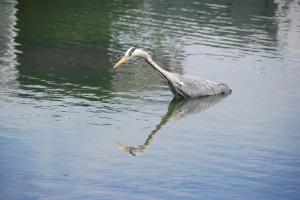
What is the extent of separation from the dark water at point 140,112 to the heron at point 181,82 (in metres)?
0.23

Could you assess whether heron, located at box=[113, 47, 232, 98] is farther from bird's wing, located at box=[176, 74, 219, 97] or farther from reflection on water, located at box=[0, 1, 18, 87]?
reflection on water, located at box=[0, 1, 18, 87]

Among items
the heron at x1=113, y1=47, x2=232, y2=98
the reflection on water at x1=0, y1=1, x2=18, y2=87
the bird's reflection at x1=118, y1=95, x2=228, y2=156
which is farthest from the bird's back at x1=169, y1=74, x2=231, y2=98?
the reflection on water at x1=0, y1=1, x2=18, y2=87

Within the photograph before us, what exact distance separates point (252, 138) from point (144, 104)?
Answer: 281 cm

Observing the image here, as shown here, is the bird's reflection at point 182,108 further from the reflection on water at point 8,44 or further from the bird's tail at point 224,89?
the reflection on water at point 8,44

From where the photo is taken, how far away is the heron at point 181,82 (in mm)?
18302

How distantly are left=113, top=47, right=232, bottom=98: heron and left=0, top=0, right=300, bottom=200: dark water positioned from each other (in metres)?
0.23

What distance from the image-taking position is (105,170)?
524 inches

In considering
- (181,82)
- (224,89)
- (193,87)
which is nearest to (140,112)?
(181,82)

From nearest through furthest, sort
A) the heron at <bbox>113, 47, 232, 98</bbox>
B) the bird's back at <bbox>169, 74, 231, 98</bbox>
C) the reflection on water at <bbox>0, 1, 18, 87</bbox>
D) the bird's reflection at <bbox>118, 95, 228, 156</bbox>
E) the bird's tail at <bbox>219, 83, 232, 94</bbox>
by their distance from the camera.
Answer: the bird's reflection at <bbox>118, 95, 228, 156</bbox>
the heron at <bbox>113, 47, 232, 98</bbox>
the bird's back at <bbox>169, 74, 231, 98</bbox>
the reflection on water at <bbox>0, 1, 18, 87</bbox>
the bird's tail at <bbox>219, 83, 232, 94</bbox>

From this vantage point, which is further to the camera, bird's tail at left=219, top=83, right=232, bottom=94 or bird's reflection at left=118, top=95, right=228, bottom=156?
bird's tail at left=219, top=83, right=232, bottom=94

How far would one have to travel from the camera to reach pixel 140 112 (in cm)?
1709

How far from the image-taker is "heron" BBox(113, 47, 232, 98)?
18.3 m

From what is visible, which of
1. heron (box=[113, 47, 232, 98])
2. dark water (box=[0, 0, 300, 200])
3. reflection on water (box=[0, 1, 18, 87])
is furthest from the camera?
reflection on water (box=[0, 1, 18, 87])

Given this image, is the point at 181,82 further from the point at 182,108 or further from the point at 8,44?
the point at 8,44
